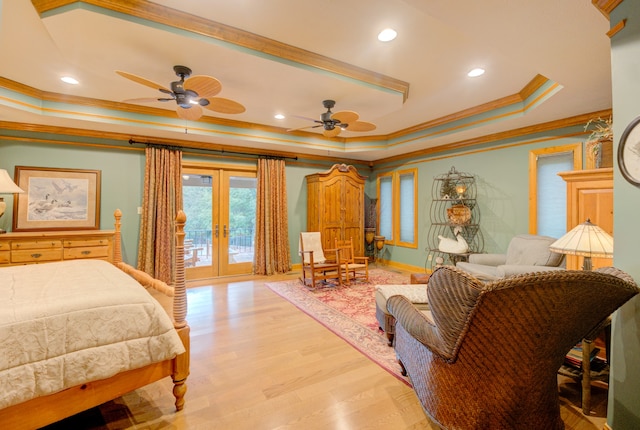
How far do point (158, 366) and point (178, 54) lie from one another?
2550mm

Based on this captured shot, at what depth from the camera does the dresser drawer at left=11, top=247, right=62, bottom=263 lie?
3.69 m

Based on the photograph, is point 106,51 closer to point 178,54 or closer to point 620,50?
point 178,54

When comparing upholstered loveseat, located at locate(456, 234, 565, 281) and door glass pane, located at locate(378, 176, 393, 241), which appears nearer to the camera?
upholstered loveseat, located at locate(456, 234, 565, 281)

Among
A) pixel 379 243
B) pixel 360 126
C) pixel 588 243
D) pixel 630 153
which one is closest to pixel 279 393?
pixel 588 243

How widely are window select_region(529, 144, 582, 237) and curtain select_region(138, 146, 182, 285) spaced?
5.66 metres

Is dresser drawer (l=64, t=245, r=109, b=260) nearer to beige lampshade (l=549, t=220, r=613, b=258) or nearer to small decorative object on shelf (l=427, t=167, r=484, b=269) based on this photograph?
small decorative object on shelf (l=427, t=167, r=484, b=269)

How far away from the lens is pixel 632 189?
1474 mm

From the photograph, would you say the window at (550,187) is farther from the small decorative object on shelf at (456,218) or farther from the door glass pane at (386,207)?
the door glass pane at (386,207)

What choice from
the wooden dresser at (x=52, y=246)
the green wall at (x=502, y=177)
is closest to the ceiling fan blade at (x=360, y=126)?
the green wall at (x=502, y=177)

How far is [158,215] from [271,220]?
2001 millimetres

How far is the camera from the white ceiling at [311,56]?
2.05 meters

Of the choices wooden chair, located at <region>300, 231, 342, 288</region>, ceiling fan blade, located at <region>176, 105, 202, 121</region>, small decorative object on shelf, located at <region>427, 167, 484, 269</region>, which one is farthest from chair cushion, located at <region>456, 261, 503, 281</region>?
ceiling fan blade, located at <region>176, 105, 202, 121</region>

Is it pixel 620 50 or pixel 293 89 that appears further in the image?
pixel 293 89

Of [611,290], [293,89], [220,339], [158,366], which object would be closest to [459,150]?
[293,89]
